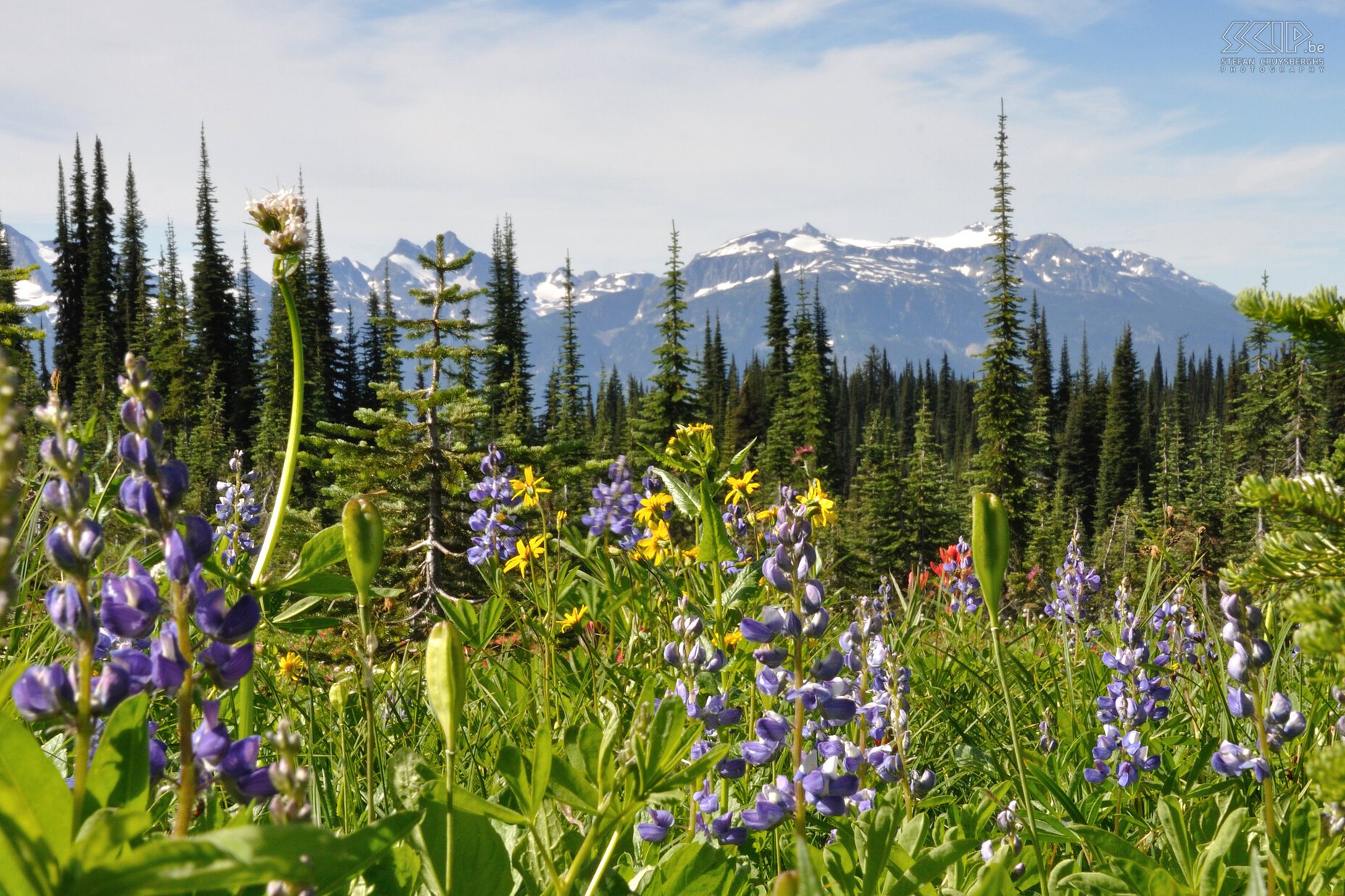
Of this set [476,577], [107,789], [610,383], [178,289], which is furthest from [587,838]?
[610,383]

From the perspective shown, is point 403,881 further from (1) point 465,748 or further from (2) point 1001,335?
(2) point 1001,335

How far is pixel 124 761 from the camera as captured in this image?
895mm

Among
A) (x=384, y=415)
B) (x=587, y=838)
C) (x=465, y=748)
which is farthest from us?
(x=384, y=415)

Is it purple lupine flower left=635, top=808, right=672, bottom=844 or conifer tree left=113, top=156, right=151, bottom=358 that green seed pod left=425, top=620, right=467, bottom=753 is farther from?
conifer tree left=113, top=156, right=151, bottom=358

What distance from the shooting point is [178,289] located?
59906mm

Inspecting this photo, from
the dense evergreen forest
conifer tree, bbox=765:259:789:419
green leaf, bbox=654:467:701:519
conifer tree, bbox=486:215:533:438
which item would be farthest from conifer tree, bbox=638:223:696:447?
green leaf, bbox=654:467:701:519

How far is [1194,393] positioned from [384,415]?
431ft

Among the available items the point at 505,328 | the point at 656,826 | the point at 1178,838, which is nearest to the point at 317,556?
the point at 656,826

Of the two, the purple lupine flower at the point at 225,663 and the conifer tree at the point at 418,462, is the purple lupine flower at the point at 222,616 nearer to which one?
the purple lupine flower at the point at 225,663

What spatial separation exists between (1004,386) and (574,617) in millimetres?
33696

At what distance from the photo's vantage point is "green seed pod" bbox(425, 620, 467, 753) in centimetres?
100

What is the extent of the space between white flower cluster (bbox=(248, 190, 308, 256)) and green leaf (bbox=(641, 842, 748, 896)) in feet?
3.26

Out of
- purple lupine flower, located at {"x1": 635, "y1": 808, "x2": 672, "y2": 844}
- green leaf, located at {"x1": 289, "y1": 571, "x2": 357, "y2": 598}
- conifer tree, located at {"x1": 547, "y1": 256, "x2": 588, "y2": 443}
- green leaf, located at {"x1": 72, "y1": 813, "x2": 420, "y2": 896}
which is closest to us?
green leaf, located at {"x1": 72, "y1": 813, "x2": 420, "y2": 896}

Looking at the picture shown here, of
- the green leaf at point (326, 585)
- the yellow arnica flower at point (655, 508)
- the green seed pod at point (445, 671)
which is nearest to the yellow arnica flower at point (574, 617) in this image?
the yellow arnica flower at point (655, 508)
